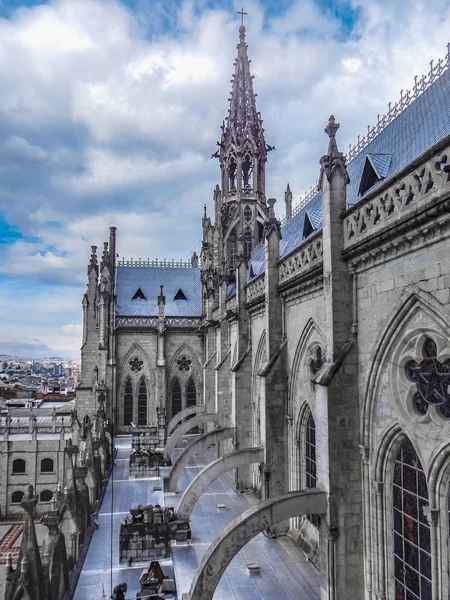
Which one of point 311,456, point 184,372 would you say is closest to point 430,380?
point 311,456

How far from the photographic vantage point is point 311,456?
581 inches

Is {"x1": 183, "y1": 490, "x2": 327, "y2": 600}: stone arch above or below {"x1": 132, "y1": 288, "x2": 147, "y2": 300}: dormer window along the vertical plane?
below

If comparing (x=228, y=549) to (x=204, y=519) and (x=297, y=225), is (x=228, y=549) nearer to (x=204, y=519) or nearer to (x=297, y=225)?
(x=204, y=519)

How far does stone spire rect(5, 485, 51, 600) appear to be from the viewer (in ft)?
33.3

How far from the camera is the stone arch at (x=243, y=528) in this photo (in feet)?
34.8

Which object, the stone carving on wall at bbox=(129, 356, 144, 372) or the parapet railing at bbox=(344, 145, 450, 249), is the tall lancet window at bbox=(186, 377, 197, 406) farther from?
the parapet railing at bbox=(344, 145, 450, 249)

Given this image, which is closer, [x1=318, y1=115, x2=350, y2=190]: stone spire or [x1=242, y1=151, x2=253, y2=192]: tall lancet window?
[x1=318, y1=115, x2=350, y2=190]: stone spire

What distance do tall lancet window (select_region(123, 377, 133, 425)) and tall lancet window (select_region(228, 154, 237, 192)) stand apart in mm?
18447

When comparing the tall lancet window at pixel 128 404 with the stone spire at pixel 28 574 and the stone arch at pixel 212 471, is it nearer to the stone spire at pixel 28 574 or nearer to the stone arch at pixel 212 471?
the stone arch at pixel 212 471

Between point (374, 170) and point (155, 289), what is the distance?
3085cm

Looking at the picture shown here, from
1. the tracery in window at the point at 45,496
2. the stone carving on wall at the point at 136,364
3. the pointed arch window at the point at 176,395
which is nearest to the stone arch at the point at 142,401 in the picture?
the stone carving on wall at the point at 136,364

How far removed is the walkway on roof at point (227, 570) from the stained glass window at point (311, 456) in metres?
1.63

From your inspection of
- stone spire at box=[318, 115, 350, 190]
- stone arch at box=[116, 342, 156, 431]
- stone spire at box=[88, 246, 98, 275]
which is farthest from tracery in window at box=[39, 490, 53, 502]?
stone spire at box=[318, 115, 350, 190]

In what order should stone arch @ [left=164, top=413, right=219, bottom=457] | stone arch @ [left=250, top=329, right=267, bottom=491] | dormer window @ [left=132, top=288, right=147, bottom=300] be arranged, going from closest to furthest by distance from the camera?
stone arch @ [left=250, top=329, right=267, bottom=491] → stone arch @ [left=164, top=413, right=219, bottom=457] → dormer window @ [left=132, top=288, right=147, bottom=300]
